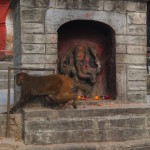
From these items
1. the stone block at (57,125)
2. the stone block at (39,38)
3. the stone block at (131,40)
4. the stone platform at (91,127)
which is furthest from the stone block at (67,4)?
the stone block at (57,125)

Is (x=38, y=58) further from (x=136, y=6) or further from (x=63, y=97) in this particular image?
(x=136, y=6)

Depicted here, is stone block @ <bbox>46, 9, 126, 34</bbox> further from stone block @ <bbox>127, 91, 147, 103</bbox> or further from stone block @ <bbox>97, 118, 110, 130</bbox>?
stone block @ <bbox>97, 118, 110, 130</bbox>

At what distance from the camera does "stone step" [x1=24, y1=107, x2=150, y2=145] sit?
5.72 meters

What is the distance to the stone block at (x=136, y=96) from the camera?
6919 millimetres

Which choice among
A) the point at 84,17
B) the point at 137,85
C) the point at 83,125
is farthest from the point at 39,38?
the point at 137,85

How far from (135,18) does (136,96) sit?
1.70m

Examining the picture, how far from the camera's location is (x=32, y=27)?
644cm

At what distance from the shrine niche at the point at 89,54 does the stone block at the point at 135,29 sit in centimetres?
36

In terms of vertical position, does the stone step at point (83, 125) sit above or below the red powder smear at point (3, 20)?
below

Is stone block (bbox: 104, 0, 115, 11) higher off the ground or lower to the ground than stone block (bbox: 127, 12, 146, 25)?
higher

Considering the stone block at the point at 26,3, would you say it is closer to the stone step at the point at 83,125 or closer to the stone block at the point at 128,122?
the stone step at the point at 83,125

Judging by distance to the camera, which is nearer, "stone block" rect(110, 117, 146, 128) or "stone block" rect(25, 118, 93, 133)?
"stone block" rect(25, 118, 93, 133)

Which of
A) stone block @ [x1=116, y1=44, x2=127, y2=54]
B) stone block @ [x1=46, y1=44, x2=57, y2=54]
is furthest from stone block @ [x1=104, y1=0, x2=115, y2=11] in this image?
stone block @ [x1=46, y1=44, x2=57, y2=54]

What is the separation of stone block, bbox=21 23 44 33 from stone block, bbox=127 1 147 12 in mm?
1977
